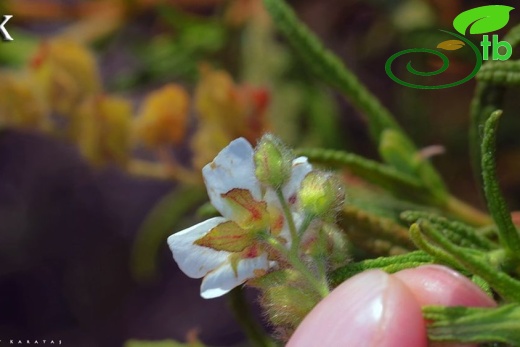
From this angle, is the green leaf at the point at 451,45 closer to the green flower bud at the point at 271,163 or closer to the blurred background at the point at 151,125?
the blurred background at the point at 151,125

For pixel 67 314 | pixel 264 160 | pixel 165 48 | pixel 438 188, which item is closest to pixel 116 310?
pixel 67 314

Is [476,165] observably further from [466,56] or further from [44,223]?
[44,223]

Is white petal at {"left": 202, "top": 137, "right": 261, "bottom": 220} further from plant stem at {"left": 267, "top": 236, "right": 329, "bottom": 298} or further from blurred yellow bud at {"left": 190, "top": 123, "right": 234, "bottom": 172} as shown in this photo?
blurred yellow bud at {"left": 190, "top": 123, "right": 234, "bottom": 172}

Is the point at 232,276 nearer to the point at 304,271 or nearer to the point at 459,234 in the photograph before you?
the point at 304,271

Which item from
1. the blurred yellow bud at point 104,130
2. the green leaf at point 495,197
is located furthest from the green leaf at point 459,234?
the blurred yellow bud at point 104,130

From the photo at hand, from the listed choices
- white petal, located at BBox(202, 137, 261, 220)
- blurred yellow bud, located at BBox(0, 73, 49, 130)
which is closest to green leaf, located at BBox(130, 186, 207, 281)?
blurred yellow bud, located at BBox(0, 73, 49, 130)

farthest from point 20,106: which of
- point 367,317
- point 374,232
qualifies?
point 367,317
